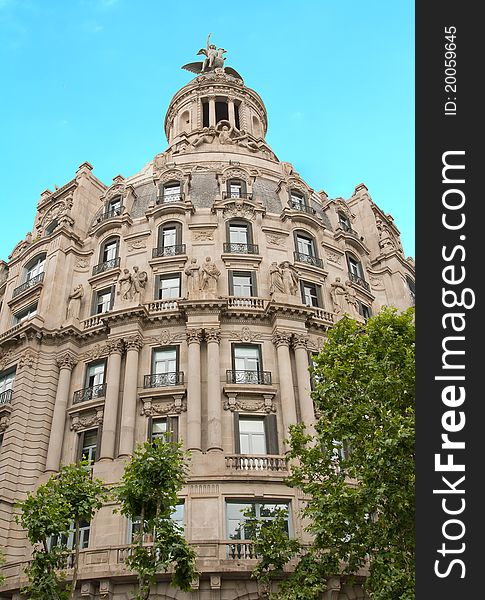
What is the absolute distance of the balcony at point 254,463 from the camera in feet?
86.6

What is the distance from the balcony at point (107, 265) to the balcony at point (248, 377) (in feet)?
37.4

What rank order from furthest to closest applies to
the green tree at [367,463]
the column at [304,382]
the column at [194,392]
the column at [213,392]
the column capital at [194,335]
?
the column capital at [194,335]
the column at [304,382]
the column at [194,392]
the column at [213,392]
the green tree at [367,463]

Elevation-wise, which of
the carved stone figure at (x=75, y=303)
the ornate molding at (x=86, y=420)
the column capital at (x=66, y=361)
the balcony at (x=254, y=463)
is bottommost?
the balcony at (x=254, y=463)

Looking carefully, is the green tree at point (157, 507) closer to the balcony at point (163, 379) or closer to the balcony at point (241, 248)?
the balcony at point (163, 379)

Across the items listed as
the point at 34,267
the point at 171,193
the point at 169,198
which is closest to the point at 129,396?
the point at 34,267

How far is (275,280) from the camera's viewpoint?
33.5 meters

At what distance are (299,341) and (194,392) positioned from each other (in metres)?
6.52

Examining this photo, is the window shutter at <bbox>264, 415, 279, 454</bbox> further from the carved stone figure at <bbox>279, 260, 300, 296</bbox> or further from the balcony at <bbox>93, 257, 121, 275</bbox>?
the balcony at <bbox>93, 257, 121, 275</bbox>

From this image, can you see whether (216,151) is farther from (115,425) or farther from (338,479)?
(338,479)

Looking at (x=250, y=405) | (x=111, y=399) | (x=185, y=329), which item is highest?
(x=185, y=329)

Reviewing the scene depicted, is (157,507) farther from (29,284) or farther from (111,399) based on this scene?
(29,284)

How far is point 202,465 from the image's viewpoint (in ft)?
85.9

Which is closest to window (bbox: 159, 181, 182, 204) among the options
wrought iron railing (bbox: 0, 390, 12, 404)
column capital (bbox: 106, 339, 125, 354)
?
column capital (bbox: 106, 339, 125, 354)

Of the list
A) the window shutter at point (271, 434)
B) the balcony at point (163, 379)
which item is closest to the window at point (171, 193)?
the balcony at point (163, 379)
